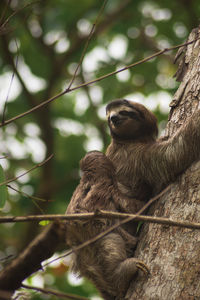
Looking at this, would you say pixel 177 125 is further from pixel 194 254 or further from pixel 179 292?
pixel 179 292

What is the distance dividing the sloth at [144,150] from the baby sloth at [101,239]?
1.20ft

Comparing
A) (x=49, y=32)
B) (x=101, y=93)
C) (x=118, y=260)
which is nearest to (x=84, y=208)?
(x=118, y=260)

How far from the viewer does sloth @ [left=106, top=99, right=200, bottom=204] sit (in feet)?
17.5

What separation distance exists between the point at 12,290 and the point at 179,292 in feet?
5.46

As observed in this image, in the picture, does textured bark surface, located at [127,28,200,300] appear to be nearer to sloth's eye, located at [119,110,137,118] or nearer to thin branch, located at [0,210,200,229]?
thin branch, located at [0,210,200,229]

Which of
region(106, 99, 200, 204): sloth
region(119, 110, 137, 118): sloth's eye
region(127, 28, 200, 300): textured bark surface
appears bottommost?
region(127, 28, 200, 300): textured bark surface

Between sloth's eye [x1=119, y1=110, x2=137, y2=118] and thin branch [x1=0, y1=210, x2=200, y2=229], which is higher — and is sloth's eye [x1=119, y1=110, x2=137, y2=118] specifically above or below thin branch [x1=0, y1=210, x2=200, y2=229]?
above

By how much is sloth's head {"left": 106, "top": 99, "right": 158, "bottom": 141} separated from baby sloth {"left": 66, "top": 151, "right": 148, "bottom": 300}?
1118mm

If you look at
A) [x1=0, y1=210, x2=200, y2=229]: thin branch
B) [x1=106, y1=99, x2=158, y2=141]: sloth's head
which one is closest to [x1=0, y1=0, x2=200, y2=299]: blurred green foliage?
[x1=106, y1=99, x2=158, y2=141]: sloth's head

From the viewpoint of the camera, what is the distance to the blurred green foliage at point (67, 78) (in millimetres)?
11211

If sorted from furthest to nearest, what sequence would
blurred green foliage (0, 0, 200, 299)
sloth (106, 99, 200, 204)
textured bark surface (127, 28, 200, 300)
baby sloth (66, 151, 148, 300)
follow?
blurred green foliage (0, 0, 200, 299), sloth (106, 99, 200, 204), baby sloth (66, 151, 148, 300), textured bark surface (127, 28, 200, 300)

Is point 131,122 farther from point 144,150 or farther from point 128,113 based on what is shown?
point 144,150

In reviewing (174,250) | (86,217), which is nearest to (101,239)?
(174,250)

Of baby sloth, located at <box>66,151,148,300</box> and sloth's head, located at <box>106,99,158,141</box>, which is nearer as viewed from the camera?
baby sloth, located at <box>66,151,148,300</box>
